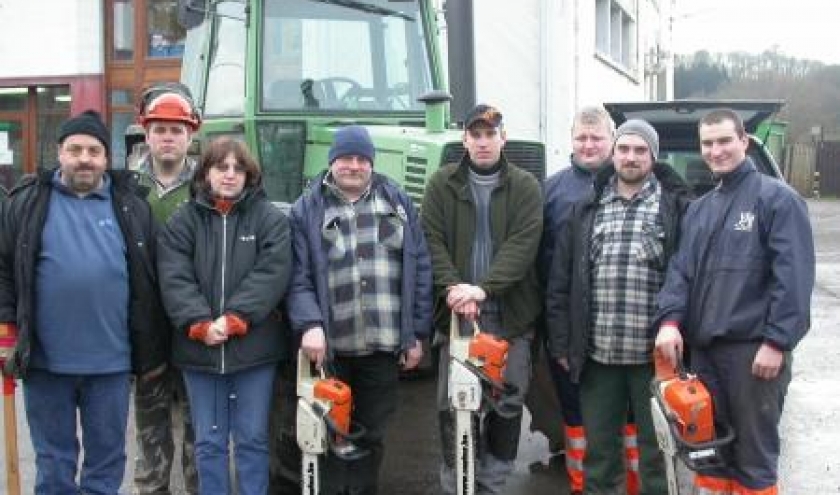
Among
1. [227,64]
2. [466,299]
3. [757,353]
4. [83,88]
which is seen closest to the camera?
[757,353]

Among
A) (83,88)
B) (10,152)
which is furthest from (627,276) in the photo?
(10,152)

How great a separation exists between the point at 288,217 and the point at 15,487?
1.65m

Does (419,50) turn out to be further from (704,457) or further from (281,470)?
(704,457)

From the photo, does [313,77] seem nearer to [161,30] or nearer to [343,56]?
[343,56]

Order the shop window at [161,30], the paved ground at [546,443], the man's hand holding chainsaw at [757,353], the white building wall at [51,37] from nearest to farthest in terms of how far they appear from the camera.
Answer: the man's hand holding chainsaw at [757,353] → the paved ground at [546,443] → the white building wall at [51,37] → the shop window at [161,30]

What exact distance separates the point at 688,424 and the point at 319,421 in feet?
4.88

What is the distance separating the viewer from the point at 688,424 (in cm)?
403

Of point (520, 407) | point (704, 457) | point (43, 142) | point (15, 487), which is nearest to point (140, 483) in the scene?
point (15, 487)

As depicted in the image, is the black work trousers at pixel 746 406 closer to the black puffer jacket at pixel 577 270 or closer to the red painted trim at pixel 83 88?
the black puffer jacket at pixel 577 270

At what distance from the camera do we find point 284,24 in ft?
21.3

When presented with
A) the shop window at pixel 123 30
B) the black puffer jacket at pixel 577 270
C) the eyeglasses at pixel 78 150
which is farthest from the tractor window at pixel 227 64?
the shop window at pixel 123 30

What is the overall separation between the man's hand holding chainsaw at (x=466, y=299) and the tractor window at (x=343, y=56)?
2.34 metres

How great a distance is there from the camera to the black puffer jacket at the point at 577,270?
15.0 ft

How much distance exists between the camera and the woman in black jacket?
4230 millimetres
